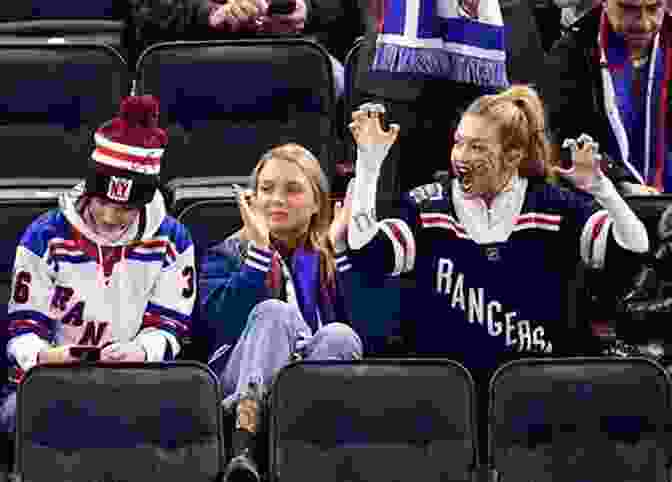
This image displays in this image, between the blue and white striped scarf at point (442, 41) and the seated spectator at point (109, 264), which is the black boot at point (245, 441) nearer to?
the seated spectator at point (109, 264)

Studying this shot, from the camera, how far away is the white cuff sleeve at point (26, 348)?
544 cm

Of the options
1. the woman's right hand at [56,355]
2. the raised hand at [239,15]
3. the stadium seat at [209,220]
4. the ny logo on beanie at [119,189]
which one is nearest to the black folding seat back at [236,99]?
the raised hand at [239,15]

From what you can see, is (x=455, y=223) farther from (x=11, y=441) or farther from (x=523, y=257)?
(x=11, y=441)

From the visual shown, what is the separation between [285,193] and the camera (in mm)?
5727

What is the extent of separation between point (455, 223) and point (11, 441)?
115 cm

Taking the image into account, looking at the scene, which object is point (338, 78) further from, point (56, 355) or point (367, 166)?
point (56, 355)

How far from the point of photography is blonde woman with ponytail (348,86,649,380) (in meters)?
5.61

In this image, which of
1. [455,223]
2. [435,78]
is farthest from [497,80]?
[455,223]

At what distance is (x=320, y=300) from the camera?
Answer: 18.7 feet

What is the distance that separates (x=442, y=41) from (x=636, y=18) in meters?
0.58

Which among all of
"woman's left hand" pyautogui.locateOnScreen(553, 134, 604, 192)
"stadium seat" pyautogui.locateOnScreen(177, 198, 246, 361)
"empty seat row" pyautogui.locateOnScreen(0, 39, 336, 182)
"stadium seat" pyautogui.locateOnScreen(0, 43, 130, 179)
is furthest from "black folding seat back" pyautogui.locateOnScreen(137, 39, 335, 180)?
"woman's left hand" pyautogui.locateOnScreen(553, 134, 604, 192)

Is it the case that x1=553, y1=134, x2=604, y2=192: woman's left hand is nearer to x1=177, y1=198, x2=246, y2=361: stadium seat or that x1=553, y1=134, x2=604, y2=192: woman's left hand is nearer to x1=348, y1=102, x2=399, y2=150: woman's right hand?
x1=348, y1=102, x2=399, y2=150: woman's right hand

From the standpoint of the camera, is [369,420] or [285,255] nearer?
[369,420]

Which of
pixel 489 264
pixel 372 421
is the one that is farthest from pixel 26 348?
pixel 489 264
